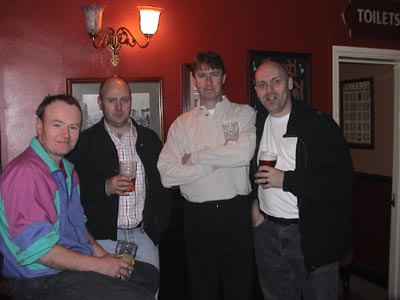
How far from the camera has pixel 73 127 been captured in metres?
1.79

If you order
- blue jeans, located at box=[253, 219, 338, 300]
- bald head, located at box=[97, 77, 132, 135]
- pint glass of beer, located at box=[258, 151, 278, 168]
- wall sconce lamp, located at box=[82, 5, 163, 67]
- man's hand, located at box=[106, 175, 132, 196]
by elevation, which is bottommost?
blue jeans, located at box=[253, 219, 338, 300]

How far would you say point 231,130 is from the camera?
235 cm

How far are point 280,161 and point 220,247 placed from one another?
2.17 ft

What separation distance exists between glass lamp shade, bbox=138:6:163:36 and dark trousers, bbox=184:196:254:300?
1.41 m

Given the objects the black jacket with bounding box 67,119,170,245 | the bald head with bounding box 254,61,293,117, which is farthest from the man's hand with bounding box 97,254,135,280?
the bald head with bounding box 254,61,293,117

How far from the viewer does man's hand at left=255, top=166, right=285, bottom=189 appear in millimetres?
2154

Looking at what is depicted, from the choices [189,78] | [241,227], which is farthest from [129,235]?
[189,78]

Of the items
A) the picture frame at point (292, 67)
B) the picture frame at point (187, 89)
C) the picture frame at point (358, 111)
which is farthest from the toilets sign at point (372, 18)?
the picture frame at point (187, 89)

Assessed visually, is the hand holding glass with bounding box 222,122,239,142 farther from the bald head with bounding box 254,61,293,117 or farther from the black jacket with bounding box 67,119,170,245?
the black jacket with bounding box 67,119,170,245

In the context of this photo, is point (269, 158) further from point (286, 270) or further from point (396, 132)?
point (396, 132)

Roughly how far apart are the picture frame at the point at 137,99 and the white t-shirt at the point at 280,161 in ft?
3.75

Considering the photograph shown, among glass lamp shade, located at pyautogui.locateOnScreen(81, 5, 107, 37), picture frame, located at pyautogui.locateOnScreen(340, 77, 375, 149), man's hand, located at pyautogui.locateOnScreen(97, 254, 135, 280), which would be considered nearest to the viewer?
man's hand, located at pyautogui.locateOnScreen(97, 254, 135, 280)

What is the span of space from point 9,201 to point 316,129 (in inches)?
63.0

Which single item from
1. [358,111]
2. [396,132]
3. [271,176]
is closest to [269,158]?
[271,176]
